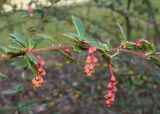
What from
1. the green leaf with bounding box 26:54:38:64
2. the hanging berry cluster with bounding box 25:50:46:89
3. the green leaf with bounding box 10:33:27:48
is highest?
the green leaf with bounding box 10:33:27:48

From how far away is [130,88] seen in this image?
4.32m

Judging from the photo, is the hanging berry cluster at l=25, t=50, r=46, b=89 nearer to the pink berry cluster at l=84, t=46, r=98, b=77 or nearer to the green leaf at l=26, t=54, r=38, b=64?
the green leaf at l=26, t=54, r=38, b=64

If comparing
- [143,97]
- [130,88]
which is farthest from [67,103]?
[130,88]

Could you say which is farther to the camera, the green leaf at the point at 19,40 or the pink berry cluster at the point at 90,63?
the green leaf at the point at 19,40

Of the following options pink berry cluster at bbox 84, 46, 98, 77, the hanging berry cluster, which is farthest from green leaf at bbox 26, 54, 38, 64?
pink berry cluster at bbox 84, 46, 98, 77

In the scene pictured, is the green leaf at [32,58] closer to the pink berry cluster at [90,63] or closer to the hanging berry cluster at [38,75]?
the hanging berry cluster at [38,75]

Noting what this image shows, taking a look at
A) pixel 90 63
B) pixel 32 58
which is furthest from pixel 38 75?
pixel 90 63

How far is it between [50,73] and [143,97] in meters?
2.29

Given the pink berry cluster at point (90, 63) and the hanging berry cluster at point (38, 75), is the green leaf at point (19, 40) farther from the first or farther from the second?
the pink berry cluster at point (90, 63)

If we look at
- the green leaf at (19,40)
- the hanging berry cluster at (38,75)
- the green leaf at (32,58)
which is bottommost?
the hanging berry cluster at (38,75)

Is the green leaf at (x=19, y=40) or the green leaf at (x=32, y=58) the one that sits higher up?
the green leaf at (x=19, y=40)

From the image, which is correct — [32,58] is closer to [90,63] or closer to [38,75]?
[38,75]

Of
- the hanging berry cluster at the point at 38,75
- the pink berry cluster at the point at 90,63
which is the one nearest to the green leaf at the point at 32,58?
the hanging berry cluster at the point at 38,75

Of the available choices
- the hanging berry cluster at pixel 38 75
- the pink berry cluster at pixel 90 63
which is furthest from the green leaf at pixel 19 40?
the pink berry cluster at pixel 90 63
